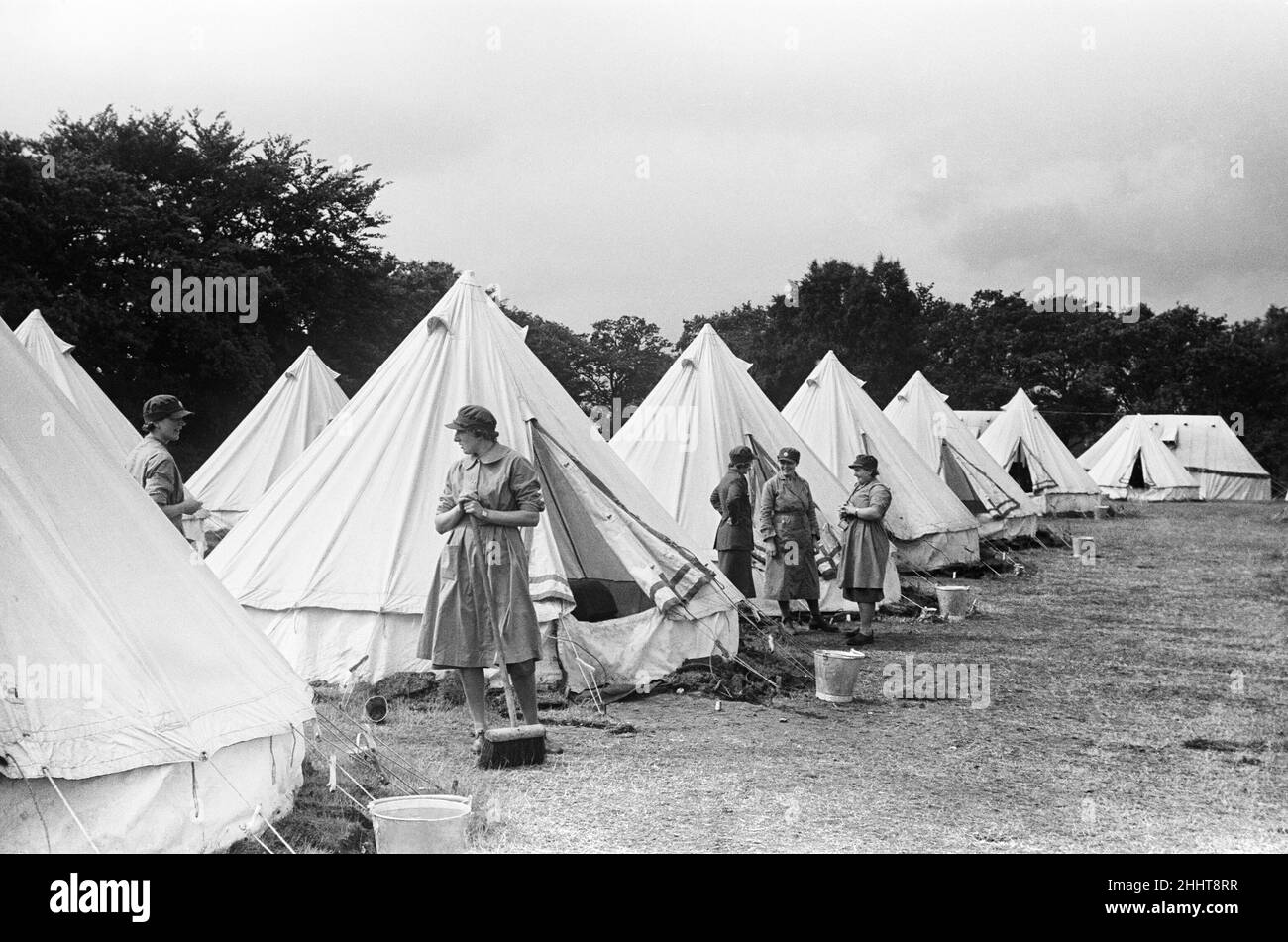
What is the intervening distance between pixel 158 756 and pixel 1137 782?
14.5ft

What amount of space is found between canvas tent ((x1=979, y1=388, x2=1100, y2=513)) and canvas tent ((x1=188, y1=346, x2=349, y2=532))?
53.9 feet

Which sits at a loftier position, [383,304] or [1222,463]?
[383,304]

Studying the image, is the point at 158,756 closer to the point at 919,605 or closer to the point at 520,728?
the point at 520,728

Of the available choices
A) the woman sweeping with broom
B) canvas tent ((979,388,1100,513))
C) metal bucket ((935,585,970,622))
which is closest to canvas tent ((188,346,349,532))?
metal bucket ((935,585,970,622))

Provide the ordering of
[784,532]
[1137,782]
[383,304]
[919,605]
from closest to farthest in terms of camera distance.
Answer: [1137,782] < [784,532] < [919,605] < [383,304]

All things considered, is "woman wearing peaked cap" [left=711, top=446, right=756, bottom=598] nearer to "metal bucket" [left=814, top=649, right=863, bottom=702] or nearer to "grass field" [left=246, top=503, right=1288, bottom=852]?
"grass field" [left=246, top=503, right=1288, bottom=852]

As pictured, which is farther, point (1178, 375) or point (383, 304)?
point (1178, 375)

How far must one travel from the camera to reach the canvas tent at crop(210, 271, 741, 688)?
24.9 feet

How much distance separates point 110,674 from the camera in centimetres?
395

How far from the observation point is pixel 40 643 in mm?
3842

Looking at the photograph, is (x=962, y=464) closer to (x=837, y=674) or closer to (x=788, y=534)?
(x=788, y=534)

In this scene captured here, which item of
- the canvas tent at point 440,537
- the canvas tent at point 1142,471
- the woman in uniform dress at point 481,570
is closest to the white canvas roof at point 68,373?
the canvas tent at point 440,537
